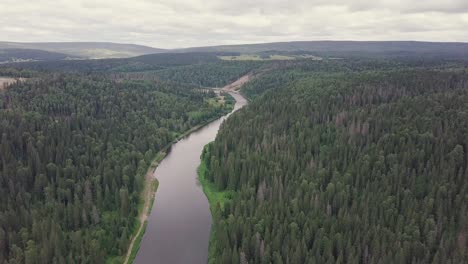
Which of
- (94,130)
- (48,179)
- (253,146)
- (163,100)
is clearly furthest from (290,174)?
(163,100)

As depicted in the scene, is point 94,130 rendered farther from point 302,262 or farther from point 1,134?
point 302,262

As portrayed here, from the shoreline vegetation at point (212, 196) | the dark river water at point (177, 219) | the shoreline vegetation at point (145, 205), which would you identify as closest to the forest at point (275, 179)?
the shoreline vegetation at point (212, 196)

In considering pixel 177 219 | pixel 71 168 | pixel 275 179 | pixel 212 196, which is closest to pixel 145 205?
pixel 177 219

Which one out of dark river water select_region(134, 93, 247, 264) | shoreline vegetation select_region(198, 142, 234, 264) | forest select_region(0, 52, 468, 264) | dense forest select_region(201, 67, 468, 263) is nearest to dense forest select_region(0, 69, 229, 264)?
forest select_region(0, 52, 468, 264)

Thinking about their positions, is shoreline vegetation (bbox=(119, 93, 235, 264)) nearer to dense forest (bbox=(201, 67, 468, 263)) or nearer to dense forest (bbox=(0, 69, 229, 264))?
dense forest (bbox=(0, 69, 229, 264))

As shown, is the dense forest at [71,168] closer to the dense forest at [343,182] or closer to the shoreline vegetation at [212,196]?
the shoreline vegetation at [212,196]

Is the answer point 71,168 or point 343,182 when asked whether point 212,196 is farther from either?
point 71,168
